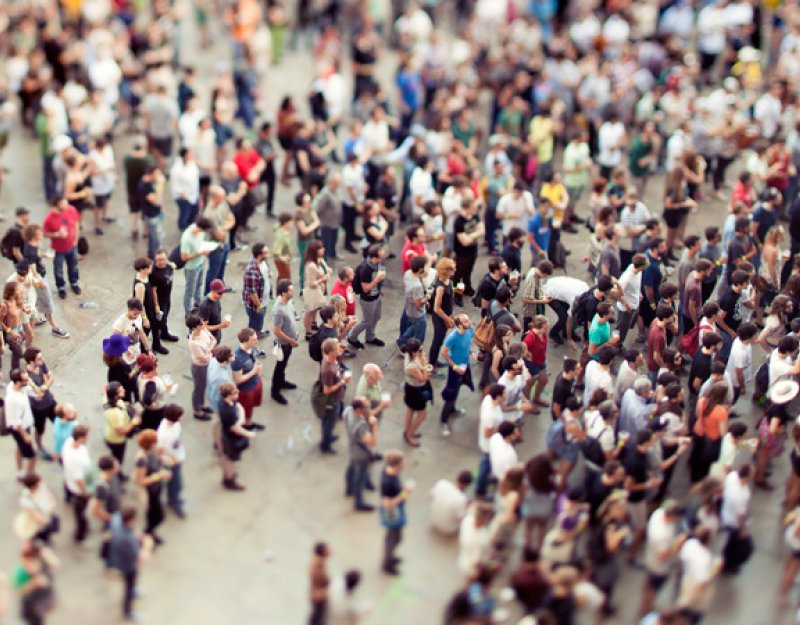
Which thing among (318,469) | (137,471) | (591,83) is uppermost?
(591,83)

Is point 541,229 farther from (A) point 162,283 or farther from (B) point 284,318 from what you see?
(A) point 162,283

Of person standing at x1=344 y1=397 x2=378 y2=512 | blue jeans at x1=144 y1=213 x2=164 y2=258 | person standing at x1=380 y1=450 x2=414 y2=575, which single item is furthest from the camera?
blue jeans at x1=144 y1=213 x2=164 y2=258

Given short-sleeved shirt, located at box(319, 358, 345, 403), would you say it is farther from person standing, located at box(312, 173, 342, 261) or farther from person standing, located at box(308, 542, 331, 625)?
person standing, located at box(312, 173, 342, 261)

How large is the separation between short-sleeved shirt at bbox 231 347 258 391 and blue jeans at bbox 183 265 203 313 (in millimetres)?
2275

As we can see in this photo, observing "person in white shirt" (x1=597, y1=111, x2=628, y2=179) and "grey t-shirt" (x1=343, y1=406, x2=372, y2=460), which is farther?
"person in white shirt" (x1=597, y1=111, x2=628, y2=179)

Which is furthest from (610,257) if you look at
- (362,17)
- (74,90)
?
(362,17)

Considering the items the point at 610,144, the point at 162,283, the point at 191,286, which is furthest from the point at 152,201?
the point at 610,144

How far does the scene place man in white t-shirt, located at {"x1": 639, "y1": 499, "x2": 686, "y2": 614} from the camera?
35.0ft

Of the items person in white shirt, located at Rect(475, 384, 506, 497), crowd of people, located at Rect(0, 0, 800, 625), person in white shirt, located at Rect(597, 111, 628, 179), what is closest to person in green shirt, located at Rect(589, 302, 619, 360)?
crowd of people, located at Rect(0, 0, 800, 625)

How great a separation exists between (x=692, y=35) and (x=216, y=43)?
10.7 meters

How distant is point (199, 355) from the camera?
1288cm

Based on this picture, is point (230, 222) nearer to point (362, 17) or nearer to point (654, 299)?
point (654, 299)

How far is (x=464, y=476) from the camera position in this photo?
11.1 metres

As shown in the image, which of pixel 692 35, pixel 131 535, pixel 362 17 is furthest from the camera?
pixel 692 35
